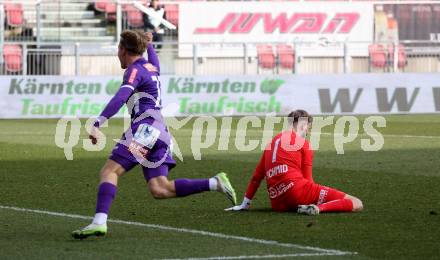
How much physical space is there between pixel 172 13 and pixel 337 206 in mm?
24630

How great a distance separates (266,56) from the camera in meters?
33.6

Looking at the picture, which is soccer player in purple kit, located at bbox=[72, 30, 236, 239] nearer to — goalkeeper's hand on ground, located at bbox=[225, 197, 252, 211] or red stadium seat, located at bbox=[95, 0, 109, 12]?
goalkeeper's hand on ground, located at bbox=[225, 197, 252, 211]

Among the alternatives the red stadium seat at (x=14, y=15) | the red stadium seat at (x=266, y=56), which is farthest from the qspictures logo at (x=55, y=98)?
the red stadium seat at (x=266, y=56)

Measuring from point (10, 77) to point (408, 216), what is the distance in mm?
19551

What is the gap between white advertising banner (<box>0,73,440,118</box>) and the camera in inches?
1211

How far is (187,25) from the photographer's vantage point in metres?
36.6

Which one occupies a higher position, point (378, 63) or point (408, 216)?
point (378, 63)

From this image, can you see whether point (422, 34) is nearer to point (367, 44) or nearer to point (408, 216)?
point (367, 44)

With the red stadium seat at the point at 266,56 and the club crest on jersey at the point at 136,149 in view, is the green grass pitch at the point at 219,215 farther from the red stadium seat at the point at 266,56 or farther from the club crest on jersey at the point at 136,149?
the red stadium seat at the point at 266,56

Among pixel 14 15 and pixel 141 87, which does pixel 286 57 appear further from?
pixel 141 87

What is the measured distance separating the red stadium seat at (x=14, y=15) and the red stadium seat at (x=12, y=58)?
2893 millimetres

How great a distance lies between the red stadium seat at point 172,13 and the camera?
36500mm

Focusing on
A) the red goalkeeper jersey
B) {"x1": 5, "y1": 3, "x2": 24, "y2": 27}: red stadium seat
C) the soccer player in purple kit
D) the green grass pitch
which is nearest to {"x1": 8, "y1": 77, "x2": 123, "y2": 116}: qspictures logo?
{"x1": 5, "y1": 3, "x2": 24, "y2": 27}: red stadium seat

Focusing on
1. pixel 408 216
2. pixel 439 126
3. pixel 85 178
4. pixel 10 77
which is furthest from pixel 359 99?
pixel 408 216
